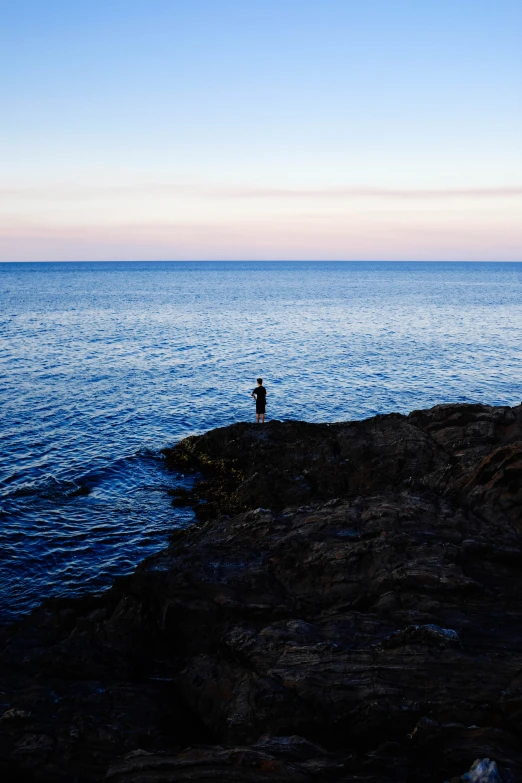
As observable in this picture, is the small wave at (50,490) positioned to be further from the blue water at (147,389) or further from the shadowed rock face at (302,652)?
the shadowed rock face at (302,652)

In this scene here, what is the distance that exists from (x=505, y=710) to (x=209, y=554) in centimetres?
1020

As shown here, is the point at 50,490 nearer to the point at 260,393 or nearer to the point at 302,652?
the point at 260,393

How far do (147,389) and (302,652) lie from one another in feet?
137

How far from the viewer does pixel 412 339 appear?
83.2 metres

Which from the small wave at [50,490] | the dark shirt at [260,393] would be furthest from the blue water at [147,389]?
the dark shirt at [260,393]

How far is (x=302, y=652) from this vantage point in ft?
44.0

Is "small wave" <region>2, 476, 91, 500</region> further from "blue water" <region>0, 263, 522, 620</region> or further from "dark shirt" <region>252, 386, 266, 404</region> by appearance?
"dark shirt" <region>252, 386, 266, 404</region>

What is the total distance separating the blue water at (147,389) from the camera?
2566cm

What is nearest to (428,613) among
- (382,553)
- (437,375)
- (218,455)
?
(382,553)

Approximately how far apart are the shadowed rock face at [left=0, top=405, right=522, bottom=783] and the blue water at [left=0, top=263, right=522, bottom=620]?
200 inches

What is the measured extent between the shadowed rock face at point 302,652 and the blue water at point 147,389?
16.7 feet

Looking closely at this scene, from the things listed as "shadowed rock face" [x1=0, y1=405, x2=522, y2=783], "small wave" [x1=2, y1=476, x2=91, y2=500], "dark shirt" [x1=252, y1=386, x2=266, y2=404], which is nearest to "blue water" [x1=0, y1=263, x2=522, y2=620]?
"small wave" [x1=2, y1=476, x2=91, y2=500]

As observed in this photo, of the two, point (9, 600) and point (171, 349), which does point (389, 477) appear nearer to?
point (9, 600)

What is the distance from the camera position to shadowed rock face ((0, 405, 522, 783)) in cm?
1080
